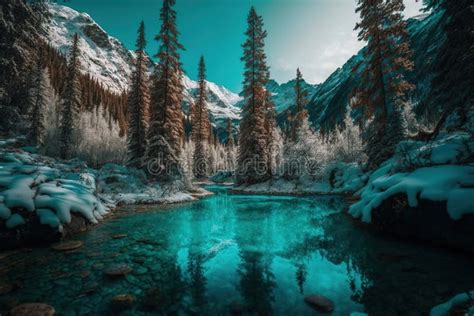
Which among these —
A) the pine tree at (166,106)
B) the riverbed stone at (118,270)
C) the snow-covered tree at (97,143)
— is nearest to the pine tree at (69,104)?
the snow-covered tree at (97,143)

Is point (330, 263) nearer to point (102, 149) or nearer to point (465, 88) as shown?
point (465, 88)

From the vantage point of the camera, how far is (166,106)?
21.5 meters

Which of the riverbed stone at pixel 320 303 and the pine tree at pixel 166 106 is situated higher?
the pine tree at pixel 166 106

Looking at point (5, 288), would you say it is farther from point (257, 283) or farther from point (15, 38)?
point (15, 38)

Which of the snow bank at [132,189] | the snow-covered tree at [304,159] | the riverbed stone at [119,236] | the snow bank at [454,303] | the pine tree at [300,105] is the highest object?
the pine tree at [300,105]

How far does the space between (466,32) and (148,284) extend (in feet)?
46.1

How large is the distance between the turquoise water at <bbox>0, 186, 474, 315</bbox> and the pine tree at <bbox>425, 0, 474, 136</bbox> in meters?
6.77

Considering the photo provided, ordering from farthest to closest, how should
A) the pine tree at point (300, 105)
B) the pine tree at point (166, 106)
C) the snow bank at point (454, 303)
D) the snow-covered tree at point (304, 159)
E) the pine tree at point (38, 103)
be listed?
1. the pine tree at point (38, 103)
2. the pine tree at point (300, 105)
3. the snow-covered tree at point (304, 159)
4. the pine tree at point (166, 106)
5. the snow bank at point (454, 303)

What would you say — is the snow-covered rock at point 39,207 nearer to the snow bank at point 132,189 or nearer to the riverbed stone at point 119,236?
the riverbed stone at point 119,236

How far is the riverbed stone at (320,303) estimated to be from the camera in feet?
12.0

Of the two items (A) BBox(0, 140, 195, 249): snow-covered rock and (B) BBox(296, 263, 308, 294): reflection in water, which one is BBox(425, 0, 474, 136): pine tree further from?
(A) BBox(0, 140, 195, 249): snow-covered rock

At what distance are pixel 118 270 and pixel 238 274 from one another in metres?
2.77

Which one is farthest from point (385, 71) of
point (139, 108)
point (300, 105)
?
point (139, 108)

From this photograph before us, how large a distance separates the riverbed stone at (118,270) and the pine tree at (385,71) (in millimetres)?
18499
